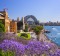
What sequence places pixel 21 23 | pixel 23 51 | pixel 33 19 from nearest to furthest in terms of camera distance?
pixel 23 51
pixel 21 23
pixel 33 19

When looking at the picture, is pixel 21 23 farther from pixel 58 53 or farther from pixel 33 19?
pixel 33 19

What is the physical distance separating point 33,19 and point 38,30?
10899 centimetres

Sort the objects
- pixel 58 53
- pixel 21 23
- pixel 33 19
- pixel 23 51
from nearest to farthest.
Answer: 1. pixel 58 53
2. pixel 23 51
3. pixel 21 23
4. pixel 33 19

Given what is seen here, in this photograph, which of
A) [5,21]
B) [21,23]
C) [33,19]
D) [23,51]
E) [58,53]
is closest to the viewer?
[58,53]

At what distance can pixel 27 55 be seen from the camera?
15.2 ft

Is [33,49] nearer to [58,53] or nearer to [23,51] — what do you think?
[23,51]

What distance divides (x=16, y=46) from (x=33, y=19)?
15252 cm

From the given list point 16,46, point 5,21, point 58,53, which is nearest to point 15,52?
point 16,46

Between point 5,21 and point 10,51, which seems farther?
point 5,21

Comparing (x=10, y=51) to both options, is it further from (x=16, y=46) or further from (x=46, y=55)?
(x=46, y=55)

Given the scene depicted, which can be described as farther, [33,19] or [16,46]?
[33,19]

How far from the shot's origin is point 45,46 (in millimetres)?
4746

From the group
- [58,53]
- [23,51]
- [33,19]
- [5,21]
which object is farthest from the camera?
[33,19]

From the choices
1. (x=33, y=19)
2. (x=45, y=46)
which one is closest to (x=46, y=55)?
(x=45, y=46)
